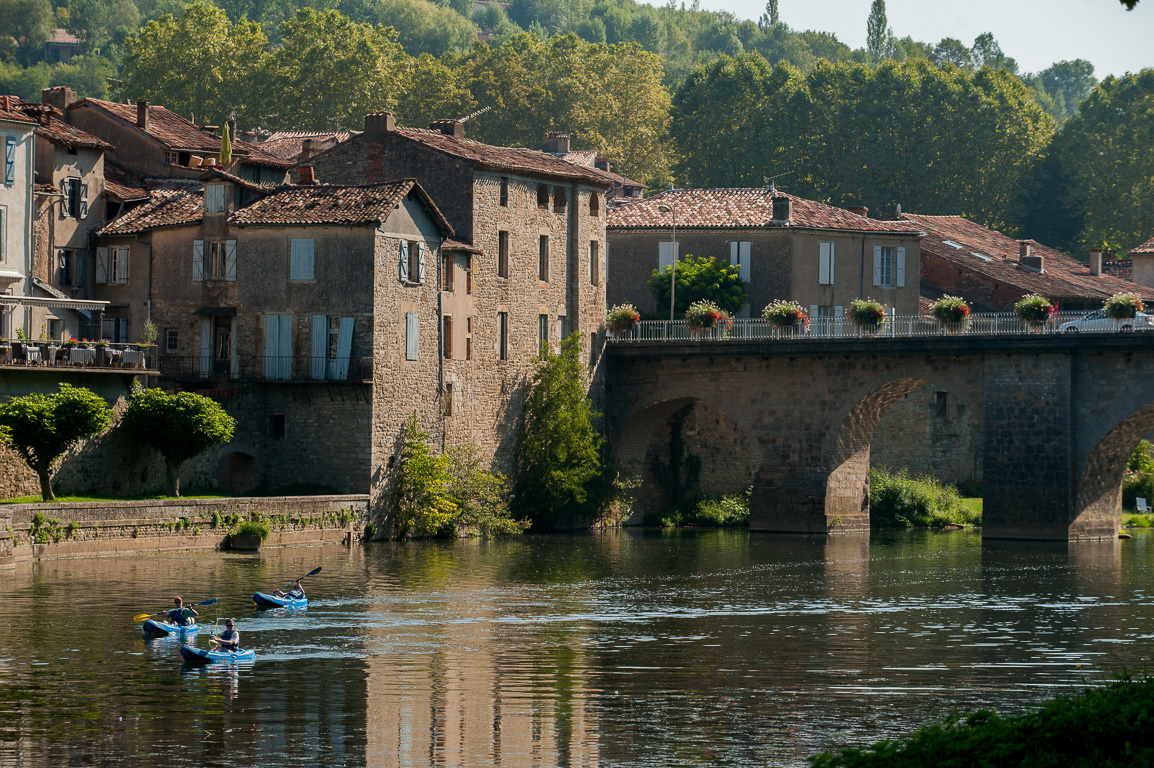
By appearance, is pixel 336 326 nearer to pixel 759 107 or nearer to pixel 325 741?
pixel 325 741

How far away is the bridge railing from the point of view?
2317 inches

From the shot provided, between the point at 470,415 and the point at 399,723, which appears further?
the point at 470,415

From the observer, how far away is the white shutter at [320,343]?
5478 centimetres

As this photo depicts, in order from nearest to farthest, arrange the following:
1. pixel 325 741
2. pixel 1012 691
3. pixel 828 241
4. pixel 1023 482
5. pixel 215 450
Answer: pixel 325 741 → pixel 1012 691 → pixel 215 450 → pixel 1023 482 → pixel 828 241

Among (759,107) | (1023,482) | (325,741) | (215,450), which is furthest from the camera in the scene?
(759,107)

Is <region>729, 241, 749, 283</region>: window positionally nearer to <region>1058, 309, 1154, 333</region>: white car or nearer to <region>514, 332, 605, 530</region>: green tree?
<region>514, 332, 605, 530</region>: green tree

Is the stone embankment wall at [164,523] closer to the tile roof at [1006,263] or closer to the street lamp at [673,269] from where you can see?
the street lamp at [673,269]

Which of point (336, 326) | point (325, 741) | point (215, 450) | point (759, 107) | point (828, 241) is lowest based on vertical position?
point (325, 741)

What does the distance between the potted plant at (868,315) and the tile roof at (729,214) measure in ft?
42.2

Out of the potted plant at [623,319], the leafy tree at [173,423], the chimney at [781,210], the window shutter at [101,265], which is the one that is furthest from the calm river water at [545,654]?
the chimney at [781,210]

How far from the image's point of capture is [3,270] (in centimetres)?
5566

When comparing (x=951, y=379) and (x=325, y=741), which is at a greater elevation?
(x=951, y=379)

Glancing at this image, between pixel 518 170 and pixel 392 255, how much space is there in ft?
24.3

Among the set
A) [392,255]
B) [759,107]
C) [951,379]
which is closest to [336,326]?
[392,255]
